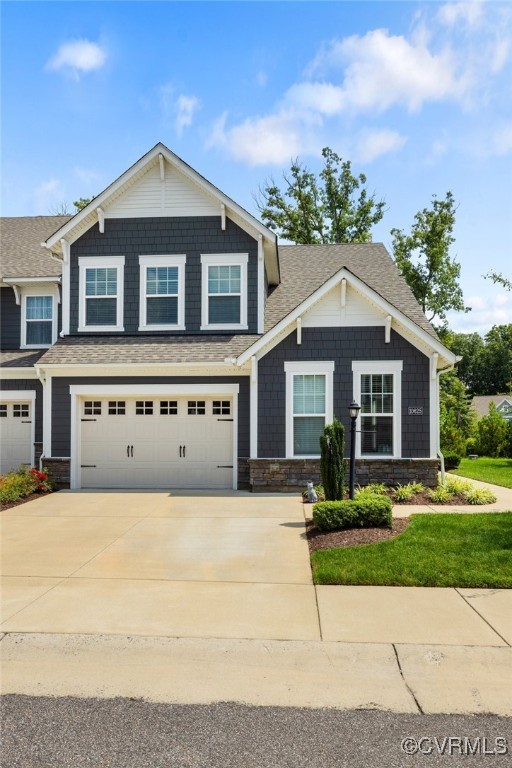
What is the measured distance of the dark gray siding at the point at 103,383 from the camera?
13625 mm

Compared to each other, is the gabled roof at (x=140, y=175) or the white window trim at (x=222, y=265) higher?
the gabled roof at (x=140, y=175)

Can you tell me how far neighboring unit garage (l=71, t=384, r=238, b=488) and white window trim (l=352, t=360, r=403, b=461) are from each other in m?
3.10

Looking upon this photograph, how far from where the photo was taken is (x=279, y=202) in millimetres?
→ 30531

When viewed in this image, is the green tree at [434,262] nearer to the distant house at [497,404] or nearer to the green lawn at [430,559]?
the green lawn at [430,559]

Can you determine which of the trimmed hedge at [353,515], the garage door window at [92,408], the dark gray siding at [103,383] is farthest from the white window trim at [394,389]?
the garage door window at [92,408]

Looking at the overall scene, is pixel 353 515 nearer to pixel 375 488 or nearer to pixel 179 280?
pixel 375 488

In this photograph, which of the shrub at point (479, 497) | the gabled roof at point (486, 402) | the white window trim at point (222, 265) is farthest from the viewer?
the gabled roof at point (486, 402)

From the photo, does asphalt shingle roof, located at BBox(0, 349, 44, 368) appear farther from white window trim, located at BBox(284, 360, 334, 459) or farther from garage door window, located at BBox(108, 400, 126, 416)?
white window trim, located at BBox(284, 360, 334, 459)

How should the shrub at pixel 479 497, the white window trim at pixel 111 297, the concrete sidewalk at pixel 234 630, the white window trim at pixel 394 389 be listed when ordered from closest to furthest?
the concrete sidewalk at pixel 234 630 → the shrub at pixel 479 497 → the white window trim at pixel 394 389 → the white window trim at pixel 111 297

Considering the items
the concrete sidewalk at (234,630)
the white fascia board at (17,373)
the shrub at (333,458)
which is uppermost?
the white fascia board at (17,373)

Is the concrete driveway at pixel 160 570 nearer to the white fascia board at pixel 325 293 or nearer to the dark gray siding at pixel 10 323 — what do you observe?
the white fascia board at pixel 325 293

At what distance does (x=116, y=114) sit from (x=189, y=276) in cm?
463

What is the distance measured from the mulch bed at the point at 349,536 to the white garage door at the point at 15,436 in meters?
9.24

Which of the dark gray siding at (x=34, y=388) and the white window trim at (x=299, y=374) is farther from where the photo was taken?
the dark gray siding at (x=34, y=388)
